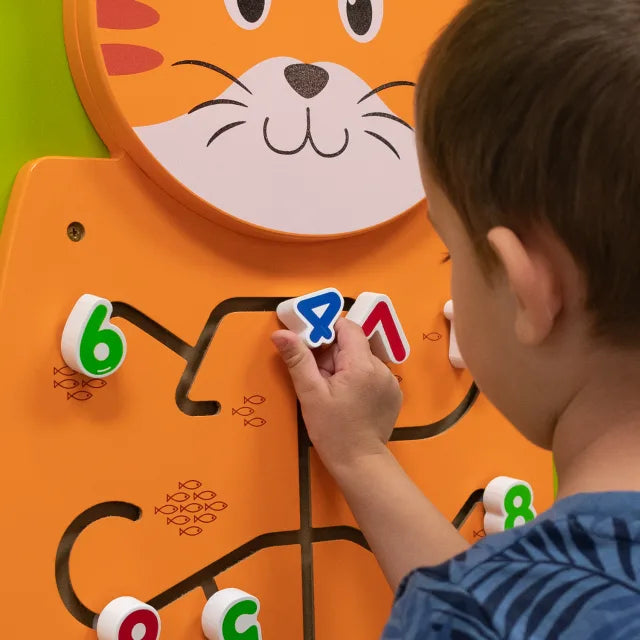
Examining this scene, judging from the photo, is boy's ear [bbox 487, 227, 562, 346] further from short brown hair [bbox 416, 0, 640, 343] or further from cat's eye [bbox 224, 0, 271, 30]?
cat's eye [bbox 224, 0, 271, 30]

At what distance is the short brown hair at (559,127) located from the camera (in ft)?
1.15

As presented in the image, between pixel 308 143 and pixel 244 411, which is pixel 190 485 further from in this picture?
pixel 308 143

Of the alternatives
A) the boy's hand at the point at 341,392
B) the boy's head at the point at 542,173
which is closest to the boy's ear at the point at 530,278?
the boy's head at the point at 542,173

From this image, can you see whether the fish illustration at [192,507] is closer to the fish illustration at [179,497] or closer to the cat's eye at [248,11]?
the fish illustration at [179,497]

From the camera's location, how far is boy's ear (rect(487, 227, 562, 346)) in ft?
1.25

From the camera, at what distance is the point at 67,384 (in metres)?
0.52

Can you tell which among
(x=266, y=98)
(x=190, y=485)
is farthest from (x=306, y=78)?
(x=190, y=485)

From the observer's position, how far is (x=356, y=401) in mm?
604

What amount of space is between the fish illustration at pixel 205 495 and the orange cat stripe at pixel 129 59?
267 millimetres

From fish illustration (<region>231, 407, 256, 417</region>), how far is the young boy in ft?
0.62

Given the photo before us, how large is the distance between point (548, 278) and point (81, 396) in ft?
0.94

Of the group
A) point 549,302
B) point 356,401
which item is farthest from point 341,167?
point 549,302

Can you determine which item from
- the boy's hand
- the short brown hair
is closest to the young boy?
the short brown hair

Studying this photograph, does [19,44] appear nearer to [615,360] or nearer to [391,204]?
[391,204]
